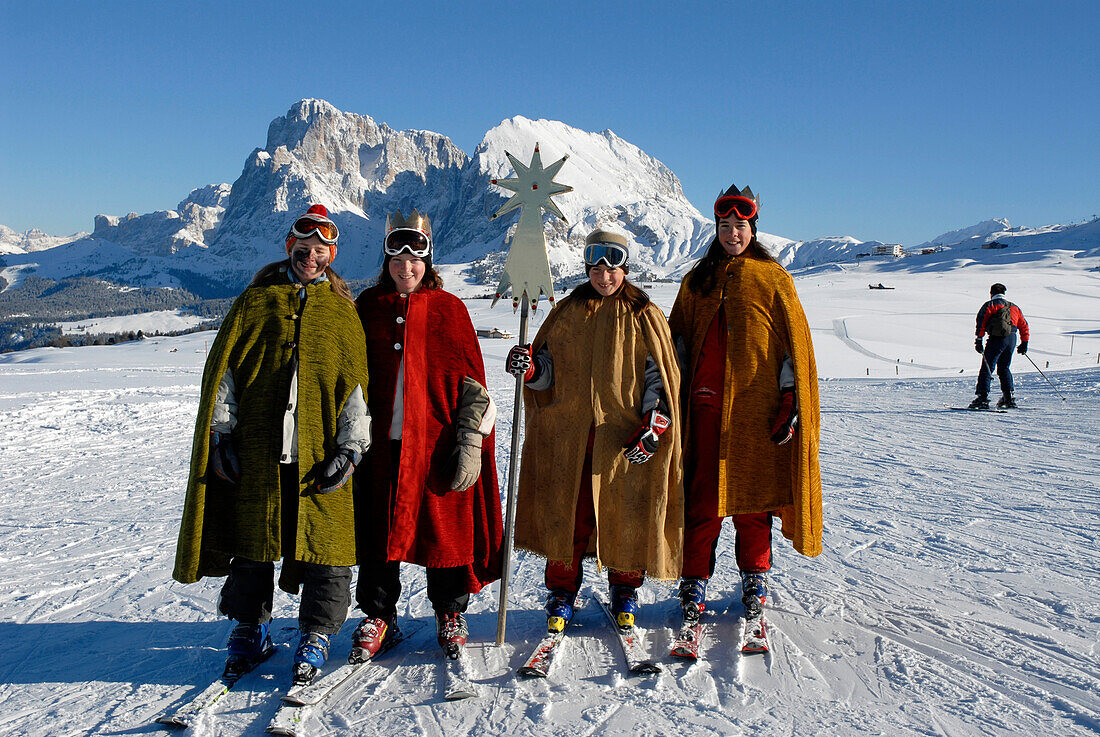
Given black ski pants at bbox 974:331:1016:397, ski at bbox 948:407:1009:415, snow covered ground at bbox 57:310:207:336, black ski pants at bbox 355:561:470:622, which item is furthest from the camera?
snow covered ground at bbox 57:310:207:336

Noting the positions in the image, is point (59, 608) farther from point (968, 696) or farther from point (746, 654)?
point (968, 696)

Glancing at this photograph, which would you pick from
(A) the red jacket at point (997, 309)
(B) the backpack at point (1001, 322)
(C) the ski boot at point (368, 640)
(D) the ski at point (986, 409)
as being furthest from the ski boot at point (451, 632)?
(D) the ski at point (986, 409)

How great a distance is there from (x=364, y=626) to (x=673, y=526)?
1545 millimetres

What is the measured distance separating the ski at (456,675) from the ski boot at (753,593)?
1.40 meters

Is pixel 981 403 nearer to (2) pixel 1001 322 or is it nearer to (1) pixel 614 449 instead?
(2) pixel 1001 322

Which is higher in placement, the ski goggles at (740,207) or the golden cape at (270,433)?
the ski goggles at (740,207)

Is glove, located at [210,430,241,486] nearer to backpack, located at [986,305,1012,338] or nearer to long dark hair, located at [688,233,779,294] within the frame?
long dark hair, located at [688,233,779,294]

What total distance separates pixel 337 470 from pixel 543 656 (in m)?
1.27

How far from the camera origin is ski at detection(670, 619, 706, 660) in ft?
10.6

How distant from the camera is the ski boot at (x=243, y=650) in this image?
123 inches

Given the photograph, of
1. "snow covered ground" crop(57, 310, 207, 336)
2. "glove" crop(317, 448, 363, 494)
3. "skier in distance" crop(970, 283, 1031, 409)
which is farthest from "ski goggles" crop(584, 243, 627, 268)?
"snow covered ground" crop(57, 310, 207, 336)

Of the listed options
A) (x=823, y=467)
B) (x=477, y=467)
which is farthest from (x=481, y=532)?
(x=823, y=467)

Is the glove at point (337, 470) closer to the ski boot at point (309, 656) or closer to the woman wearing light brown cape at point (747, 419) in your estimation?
the ski boot at point (309, 656)

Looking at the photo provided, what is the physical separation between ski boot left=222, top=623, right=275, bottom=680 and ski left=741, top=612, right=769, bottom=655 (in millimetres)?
2255
